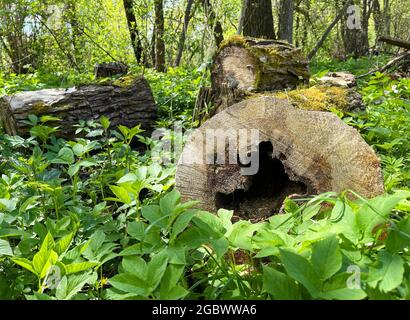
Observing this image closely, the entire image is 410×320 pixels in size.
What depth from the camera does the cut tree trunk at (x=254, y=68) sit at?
12.0ft

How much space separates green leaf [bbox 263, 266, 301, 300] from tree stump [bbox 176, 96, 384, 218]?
1.00m

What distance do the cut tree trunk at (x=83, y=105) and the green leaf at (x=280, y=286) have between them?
3.15m

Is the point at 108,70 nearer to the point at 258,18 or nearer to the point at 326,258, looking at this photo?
the point at 258,18

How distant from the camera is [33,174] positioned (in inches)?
96.3

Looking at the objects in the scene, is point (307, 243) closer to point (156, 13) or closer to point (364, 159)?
point (364, 159)

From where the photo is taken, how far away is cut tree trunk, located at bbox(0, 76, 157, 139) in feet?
13.1

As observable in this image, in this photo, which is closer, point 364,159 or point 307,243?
point 307,243

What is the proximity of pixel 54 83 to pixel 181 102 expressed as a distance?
10.6 ft

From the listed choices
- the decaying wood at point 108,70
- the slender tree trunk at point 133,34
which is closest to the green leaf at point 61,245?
the decaying wood at point 108,70

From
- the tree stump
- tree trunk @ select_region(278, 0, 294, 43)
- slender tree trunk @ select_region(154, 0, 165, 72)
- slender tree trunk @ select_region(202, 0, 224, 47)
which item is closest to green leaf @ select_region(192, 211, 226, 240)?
the tree stump

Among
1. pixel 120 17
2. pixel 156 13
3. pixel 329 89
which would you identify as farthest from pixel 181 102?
pixel 120 17

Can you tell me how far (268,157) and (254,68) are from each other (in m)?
1.46

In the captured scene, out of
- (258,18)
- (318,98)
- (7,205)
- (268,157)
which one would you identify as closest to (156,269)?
(7,205)

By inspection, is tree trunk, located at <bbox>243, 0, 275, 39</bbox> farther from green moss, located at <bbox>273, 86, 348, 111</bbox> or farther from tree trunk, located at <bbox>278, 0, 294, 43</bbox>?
green moss, located at <bbox>273, 86, 348, 111</bbox>
